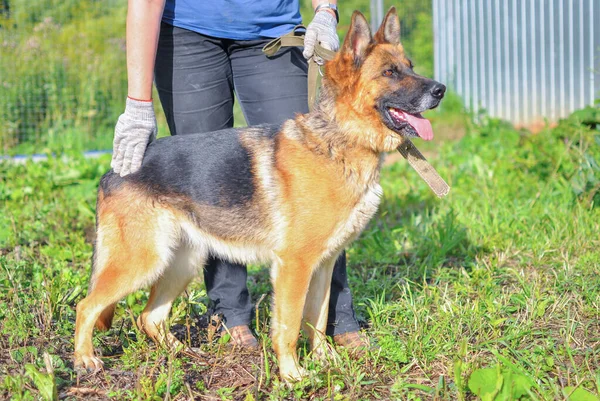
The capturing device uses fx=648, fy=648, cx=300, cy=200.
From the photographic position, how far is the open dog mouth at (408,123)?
2.86 m

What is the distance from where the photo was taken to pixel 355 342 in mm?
3125

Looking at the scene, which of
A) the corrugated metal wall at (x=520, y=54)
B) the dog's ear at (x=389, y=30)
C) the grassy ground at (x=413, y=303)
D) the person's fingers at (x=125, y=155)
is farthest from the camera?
the corrugated metal wall at (x=520, y=54)

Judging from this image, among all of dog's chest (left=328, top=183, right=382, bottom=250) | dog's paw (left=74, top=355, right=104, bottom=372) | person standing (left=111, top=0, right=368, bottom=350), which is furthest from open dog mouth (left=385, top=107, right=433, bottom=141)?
dog's paw (left=74, top=355, right=104, bottom=372)

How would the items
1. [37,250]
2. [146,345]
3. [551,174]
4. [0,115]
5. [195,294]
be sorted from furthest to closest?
[0,115], [551,174], [37,250], [195,294], [146,345]

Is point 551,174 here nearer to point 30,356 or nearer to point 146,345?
point 146,345

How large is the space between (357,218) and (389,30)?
93 cm

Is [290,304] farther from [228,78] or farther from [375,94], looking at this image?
[228,78]

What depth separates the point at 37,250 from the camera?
4.45m

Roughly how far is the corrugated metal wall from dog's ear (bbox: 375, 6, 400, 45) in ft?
10.8

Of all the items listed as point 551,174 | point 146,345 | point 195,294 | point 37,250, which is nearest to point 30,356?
point 146,345

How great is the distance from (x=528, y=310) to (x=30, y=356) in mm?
2309

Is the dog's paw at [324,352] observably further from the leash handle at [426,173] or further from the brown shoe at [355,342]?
the leash handle at [426,173]

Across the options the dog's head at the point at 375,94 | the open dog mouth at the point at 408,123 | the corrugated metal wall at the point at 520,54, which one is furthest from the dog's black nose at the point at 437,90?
the corrugated metal wall at the point at 520,54

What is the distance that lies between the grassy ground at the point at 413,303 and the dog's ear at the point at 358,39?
4.13ft
